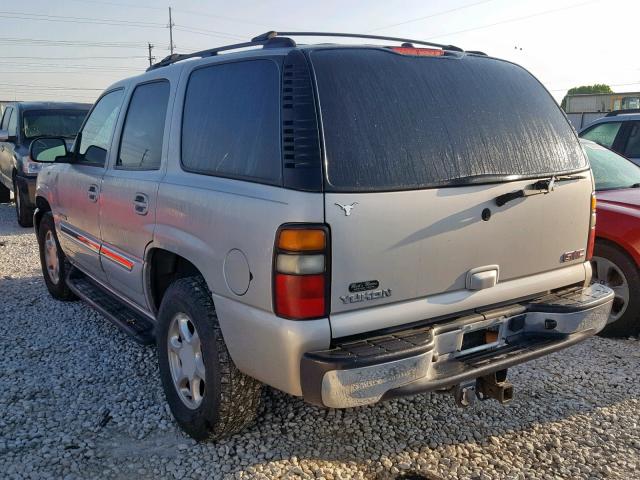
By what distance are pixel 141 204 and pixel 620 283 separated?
11.9 ft

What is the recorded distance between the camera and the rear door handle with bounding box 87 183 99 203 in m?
4.06

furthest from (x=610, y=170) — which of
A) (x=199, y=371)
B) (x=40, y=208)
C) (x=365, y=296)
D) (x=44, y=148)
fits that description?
(x=40, y=208)

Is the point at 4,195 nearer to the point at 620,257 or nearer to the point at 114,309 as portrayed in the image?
the point at 114,309

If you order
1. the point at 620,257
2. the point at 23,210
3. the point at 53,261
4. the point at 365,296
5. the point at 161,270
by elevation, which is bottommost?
the point at 23,210

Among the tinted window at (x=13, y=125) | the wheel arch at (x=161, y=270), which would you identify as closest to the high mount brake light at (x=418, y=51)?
the wheel arch at (x=161, y=270)

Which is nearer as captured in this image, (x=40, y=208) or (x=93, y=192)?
(x=93, y=192)

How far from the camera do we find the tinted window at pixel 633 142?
7.00 meters

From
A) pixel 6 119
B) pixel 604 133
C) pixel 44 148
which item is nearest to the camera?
pixel 44 148

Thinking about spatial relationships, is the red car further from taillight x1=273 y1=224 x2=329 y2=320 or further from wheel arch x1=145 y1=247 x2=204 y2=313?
wheel arch x1=145 y1=247 x2=204 y2=313

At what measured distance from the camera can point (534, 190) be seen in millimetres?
2824

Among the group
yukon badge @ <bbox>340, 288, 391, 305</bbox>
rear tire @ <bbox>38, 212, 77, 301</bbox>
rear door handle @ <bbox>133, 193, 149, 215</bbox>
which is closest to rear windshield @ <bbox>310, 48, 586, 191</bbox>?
yukon badge @ <bbox>340, 288, 391, 305</bbox>

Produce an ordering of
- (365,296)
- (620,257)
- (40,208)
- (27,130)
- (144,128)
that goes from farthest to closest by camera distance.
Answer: (27,130)
(40,208)
(620,257)
(144,128)
(365,296)

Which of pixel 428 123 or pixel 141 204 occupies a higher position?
pixel 428 123

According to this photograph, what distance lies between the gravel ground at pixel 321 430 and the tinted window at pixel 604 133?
392 centimetres
